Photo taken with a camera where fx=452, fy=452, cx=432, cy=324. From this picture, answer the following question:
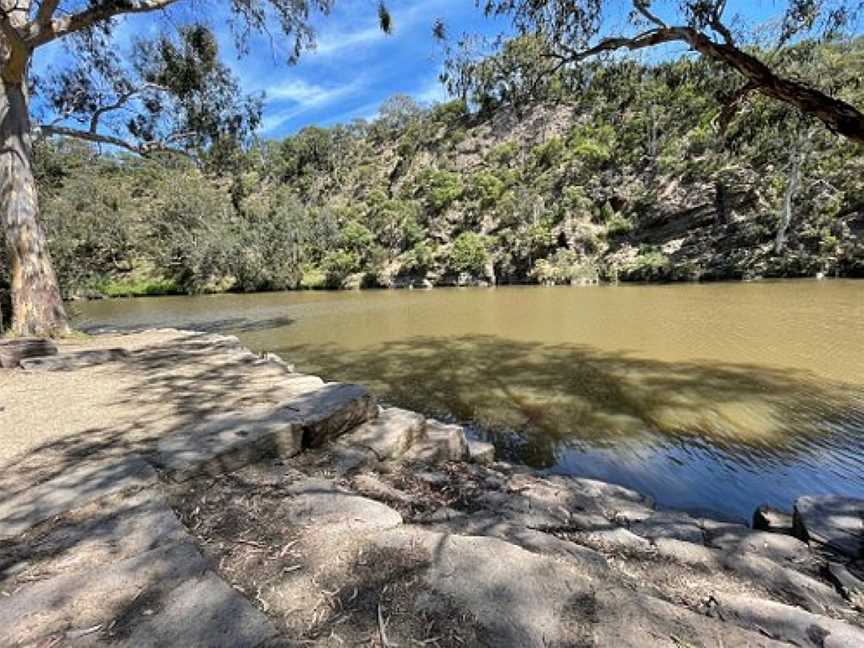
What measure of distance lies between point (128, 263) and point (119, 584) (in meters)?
40.6

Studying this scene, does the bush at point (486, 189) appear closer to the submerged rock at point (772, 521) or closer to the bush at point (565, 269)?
the bush at point (565, 269)

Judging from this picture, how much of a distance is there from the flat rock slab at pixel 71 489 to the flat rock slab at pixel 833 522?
3.15 metres

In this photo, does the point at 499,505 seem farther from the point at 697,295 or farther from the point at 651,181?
the point at 651,181

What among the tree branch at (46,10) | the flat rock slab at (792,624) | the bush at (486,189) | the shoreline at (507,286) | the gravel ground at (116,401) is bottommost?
the shoreline at (507,286)

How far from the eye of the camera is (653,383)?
Result: 5719mm

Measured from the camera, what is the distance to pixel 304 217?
35.2 m

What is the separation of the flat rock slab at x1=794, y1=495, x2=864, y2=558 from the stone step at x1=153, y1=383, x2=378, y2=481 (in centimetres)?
249

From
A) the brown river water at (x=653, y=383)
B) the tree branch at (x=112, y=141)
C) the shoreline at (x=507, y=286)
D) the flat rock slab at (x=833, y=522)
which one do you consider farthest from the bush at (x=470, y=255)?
the flat rock slab at (x=833, y=522)

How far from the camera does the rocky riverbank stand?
1192mm

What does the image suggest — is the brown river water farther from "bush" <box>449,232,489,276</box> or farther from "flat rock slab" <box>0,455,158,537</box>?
"bush" <box>449,232,489,276</box>

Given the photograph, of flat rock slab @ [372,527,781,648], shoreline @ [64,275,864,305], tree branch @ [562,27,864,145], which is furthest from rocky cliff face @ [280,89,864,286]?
flat rock slab @ [372,527,781,648]

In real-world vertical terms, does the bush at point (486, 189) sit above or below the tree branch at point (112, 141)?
above

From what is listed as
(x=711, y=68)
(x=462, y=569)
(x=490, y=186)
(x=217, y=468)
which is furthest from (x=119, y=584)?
(x=490, y=186)

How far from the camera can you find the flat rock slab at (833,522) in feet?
6.90
